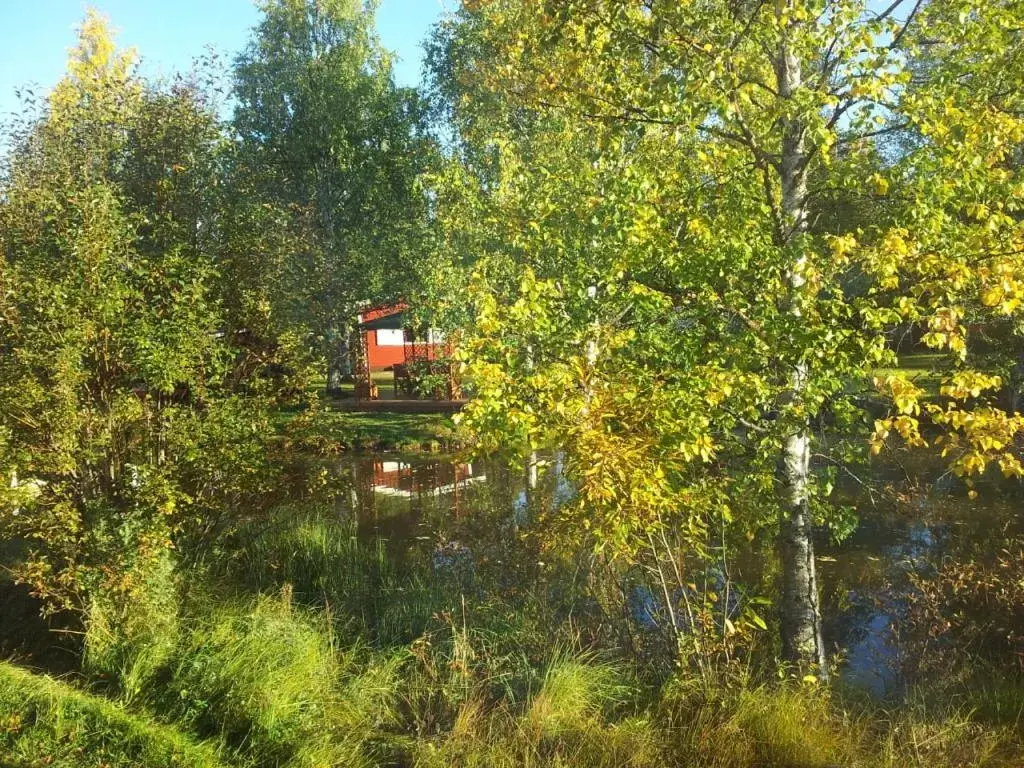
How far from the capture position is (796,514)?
5820mm

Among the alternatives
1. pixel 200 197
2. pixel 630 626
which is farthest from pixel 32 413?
pixel 630 626

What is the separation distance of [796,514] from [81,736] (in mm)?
4821

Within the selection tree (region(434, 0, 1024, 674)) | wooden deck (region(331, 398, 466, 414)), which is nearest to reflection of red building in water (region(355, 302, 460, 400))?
wooden deck (region(331, 398, 466, 414))

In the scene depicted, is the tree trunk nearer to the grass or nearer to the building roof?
the grass

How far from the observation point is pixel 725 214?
5.92 meters

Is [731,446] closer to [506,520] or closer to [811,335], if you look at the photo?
[811,335]

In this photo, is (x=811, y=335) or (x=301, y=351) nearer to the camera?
(x=811, y=335)

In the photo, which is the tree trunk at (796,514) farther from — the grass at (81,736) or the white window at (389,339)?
the white window at (389,339)

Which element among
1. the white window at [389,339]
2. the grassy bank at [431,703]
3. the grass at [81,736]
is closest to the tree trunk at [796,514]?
the grassy bank at [431,703]

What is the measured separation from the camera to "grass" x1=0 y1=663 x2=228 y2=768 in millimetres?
4496

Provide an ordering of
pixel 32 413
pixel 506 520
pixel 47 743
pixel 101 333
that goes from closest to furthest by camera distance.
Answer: pixel 47 743, pixel 32 413, pixel 101 333, pixel 506 520

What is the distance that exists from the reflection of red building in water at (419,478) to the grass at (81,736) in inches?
384

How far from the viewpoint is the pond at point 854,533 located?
24.1 ft

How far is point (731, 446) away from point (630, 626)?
1531mm
